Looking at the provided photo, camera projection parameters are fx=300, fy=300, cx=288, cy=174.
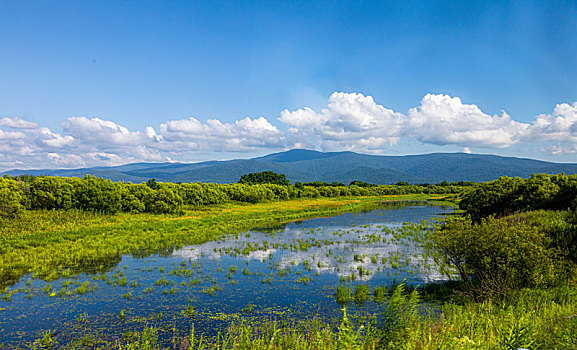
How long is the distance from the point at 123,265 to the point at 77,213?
25723 millimetres

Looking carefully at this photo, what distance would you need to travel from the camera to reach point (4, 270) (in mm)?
22000

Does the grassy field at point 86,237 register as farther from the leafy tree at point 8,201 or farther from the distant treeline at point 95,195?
the distant treeline at point 95,195

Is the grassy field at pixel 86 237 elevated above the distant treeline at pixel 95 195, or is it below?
below

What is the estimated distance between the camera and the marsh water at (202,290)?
1377 centimetres

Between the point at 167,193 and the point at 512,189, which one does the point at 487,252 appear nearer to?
the point at 512,189

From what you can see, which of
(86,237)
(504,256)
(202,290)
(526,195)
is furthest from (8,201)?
(526,195)

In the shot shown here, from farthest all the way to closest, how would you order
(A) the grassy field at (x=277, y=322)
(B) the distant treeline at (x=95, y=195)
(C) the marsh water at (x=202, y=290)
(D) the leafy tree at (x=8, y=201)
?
(B) the distant treeline at (x=95, y=195) < (D) the leafy tree at (x=8, y=201) < (C) the marsh water at (x=202, y=290) < (A) the grassy field at (x=277, y=322)

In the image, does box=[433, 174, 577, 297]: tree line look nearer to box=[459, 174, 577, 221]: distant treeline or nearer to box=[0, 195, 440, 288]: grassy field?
box=[459, 174, 577, 221]: distant treeline

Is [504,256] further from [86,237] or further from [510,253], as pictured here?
[86,237]

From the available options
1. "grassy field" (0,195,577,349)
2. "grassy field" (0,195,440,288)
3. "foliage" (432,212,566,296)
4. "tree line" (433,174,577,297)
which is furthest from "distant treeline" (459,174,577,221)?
"grassy field" (0,195,440,288)

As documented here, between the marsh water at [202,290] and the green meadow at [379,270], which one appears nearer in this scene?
the green meadow at [379,270]

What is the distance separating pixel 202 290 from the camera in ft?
60.3

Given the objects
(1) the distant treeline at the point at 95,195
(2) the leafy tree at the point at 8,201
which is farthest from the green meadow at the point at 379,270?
(1) the distant treeline at the point at 95,195

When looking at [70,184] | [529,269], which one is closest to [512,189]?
[529,269]
